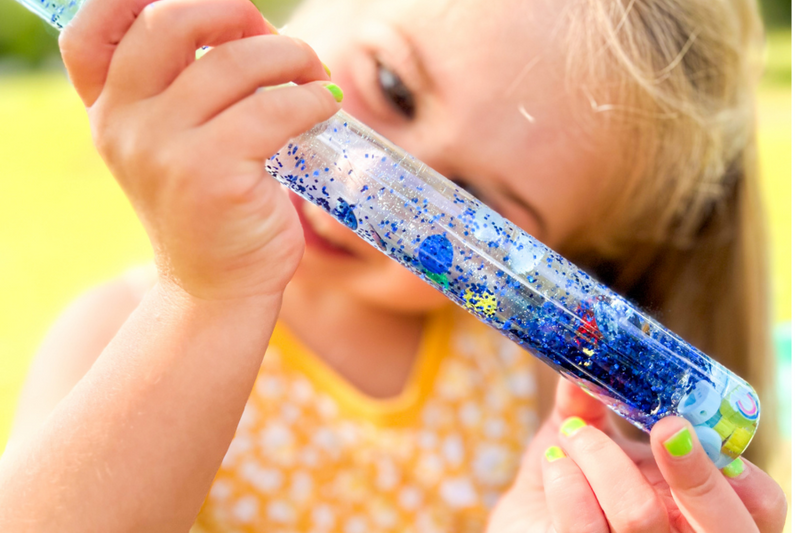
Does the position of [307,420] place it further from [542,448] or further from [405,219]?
[405,219]

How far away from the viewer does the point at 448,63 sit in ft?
2.40

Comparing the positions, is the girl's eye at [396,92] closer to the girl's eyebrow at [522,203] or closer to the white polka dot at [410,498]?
the girl's eyebrow at [522,203]

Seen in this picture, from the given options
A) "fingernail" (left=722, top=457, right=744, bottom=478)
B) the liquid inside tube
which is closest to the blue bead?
the liquid inside tube

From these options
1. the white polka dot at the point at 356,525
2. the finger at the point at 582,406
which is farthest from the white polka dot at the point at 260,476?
the finger at the point at 582,406

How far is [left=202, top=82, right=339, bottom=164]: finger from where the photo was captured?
453mm

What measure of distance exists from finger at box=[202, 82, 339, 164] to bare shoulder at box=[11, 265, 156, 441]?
0.47 metres

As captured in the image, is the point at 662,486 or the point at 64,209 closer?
the point at 662,486

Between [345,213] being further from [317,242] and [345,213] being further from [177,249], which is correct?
[317,242]

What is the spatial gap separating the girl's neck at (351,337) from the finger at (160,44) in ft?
1.80

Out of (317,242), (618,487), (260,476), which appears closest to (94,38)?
(317,242)

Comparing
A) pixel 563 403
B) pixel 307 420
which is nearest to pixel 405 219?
pixel 563 403

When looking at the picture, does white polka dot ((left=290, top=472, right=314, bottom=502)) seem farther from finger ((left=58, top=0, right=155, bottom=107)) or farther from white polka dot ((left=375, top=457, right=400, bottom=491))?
finger ((left=58, top=0, right=155, bottom=107))

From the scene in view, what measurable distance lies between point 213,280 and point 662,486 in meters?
0.47

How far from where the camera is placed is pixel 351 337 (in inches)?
40.1
